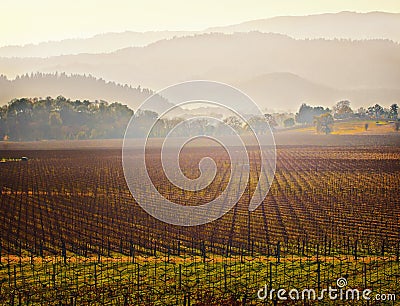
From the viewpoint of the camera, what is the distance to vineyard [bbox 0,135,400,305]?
15.8m

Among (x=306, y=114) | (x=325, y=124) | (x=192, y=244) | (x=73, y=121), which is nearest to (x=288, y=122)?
(x=306, y=114)

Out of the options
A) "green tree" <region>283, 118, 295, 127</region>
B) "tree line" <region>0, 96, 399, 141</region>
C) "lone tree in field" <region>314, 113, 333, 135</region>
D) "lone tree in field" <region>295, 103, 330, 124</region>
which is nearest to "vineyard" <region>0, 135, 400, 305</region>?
"tree line" <region>0, 96, 399, 141</region>

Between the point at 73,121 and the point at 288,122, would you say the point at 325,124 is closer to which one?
the point at 288,122

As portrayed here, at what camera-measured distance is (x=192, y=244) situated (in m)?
21.5

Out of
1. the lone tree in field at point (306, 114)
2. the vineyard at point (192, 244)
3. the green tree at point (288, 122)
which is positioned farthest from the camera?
the lone tree in field at point (306, 114)

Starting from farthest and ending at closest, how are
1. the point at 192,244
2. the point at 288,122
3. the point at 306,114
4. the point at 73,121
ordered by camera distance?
Answer: 1. the point at 306,114
2. the point at 288,122
3. the point at 73,121
4. the point at 192,244

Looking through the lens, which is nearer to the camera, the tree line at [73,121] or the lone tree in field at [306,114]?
the tree line at [73,121]

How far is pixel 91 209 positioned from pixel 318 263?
1431 centimetres

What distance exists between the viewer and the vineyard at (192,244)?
15805mm

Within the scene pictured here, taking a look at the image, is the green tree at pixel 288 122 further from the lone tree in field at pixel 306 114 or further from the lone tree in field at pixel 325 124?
the lone tree in field at pixel 325 124

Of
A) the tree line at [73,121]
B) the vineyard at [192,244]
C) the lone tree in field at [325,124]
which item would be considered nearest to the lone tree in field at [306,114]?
the lone tree in field at [325,124]

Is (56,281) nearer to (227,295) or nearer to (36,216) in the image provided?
(227,295)

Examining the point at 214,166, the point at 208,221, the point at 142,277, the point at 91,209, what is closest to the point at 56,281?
the point at 142,277

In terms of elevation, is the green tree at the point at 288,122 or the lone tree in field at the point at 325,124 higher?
the green tree at the point at 288,122
